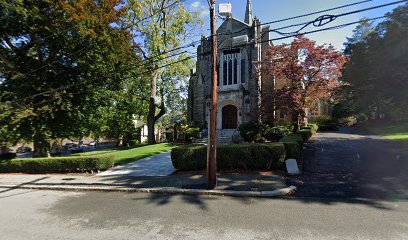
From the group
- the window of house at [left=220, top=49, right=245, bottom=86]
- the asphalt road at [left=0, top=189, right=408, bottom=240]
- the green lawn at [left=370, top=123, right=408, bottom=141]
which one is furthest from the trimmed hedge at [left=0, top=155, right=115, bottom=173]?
the green lawn at [left=370, top=123, right=408, bottom=141]

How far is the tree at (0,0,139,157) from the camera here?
43.3 feet

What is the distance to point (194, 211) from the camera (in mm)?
5672

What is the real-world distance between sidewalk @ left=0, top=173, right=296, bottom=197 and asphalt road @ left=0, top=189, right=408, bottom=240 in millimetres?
454

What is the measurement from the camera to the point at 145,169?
11.3m

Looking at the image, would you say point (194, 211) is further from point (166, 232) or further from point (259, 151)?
point (259, 151)

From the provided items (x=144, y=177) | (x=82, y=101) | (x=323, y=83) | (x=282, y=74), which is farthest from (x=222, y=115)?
(x=144, y=177)

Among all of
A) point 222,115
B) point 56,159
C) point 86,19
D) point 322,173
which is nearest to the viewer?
point 322,173

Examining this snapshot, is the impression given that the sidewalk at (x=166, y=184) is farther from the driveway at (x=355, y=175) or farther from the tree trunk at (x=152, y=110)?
the tree trunk at (x=152, y=110)

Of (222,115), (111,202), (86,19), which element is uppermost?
(86,19)

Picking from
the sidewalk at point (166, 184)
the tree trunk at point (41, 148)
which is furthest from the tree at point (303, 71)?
the tree trunk at point (41, 148)

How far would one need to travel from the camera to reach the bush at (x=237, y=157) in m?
9.45

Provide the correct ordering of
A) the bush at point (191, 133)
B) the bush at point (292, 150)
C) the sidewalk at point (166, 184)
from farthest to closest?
1. the bush at point (191, 133)
2. the bush at point (292, 150)
3. the sidewalk at point (166, 184)

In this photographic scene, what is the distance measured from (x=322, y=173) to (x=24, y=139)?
707 inches

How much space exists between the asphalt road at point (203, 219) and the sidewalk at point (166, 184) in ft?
1.49
